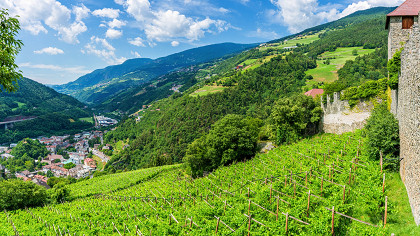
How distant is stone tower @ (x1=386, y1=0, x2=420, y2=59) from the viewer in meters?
16.8

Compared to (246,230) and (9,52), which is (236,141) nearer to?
(246,230)

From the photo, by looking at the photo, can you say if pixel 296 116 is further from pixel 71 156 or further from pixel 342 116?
pixel 71 156

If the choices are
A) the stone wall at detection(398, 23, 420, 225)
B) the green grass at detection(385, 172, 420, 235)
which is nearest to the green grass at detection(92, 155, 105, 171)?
the green grass at detection(385, 172, 420, 235)

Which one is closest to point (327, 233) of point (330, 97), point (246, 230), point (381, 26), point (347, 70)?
point (246, 230)

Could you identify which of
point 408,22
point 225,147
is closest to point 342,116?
point 408,22

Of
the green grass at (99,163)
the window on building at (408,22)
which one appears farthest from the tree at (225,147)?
the green grass at (99,163)

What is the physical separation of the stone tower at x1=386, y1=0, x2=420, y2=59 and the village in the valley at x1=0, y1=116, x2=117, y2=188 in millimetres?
116027

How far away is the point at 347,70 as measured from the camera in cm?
8306

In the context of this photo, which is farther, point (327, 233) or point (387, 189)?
point (387, 189)

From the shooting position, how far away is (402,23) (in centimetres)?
1708

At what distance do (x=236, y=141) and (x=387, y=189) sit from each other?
21069 mm

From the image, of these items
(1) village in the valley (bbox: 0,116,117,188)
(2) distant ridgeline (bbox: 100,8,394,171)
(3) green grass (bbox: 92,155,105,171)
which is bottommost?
(3) green grass (bbox: 92,155,105,171)

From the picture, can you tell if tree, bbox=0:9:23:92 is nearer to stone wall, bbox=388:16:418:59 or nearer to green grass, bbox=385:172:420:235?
green grass, bbox=385:172:420:235

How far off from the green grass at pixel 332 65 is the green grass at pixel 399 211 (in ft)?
265
